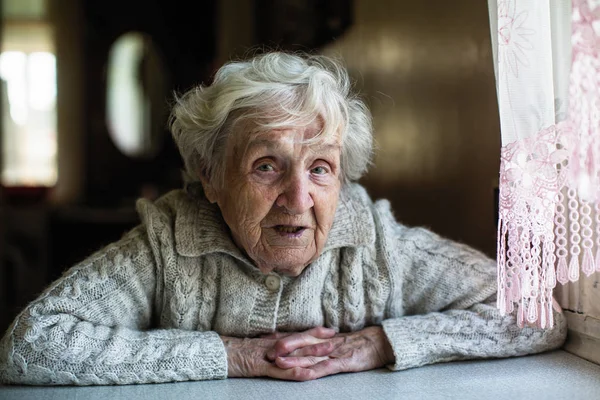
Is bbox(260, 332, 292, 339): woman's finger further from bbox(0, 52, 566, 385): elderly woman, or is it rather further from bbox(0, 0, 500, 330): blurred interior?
bbox(0, 0, 500, 330): blurred interior

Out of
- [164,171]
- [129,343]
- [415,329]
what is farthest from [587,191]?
[164,171]

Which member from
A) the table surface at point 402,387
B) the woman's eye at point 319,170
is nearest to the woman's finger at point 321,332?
the table surface at point 402,387

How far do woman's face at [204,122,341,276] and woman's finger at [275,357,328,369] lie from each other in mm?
211

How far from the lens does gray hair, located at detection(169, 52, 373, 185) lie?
1.54m

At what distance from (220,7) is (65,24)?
48.1 inches

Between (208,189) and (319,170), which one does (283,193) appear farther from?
(208,189)

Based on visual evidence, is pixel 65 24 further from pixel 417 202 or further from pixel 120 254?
pixel 120 254

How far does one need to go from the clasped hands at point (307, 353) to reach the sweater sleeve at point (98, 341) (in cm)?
5

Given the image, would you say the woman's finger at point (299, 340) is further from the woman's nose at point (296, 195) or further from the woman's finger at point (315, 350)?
the woman's nose at point (296, 195)

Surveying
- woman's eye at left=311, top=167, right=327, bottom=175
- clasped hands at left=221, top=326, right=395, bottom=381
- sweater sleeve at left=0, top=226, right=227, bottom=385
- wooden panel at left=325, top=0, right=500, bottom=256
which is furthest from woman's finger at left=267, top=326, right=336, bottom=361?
wooden panel at left=325, top=0, right=500, bottom=256

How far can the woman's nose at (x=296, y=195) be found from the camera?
1.49m

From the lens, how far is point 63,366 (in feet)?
4.60

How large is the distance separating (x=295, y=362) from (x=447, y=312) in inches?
15.8

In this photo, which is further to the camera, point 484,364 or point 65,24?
point 65,24
